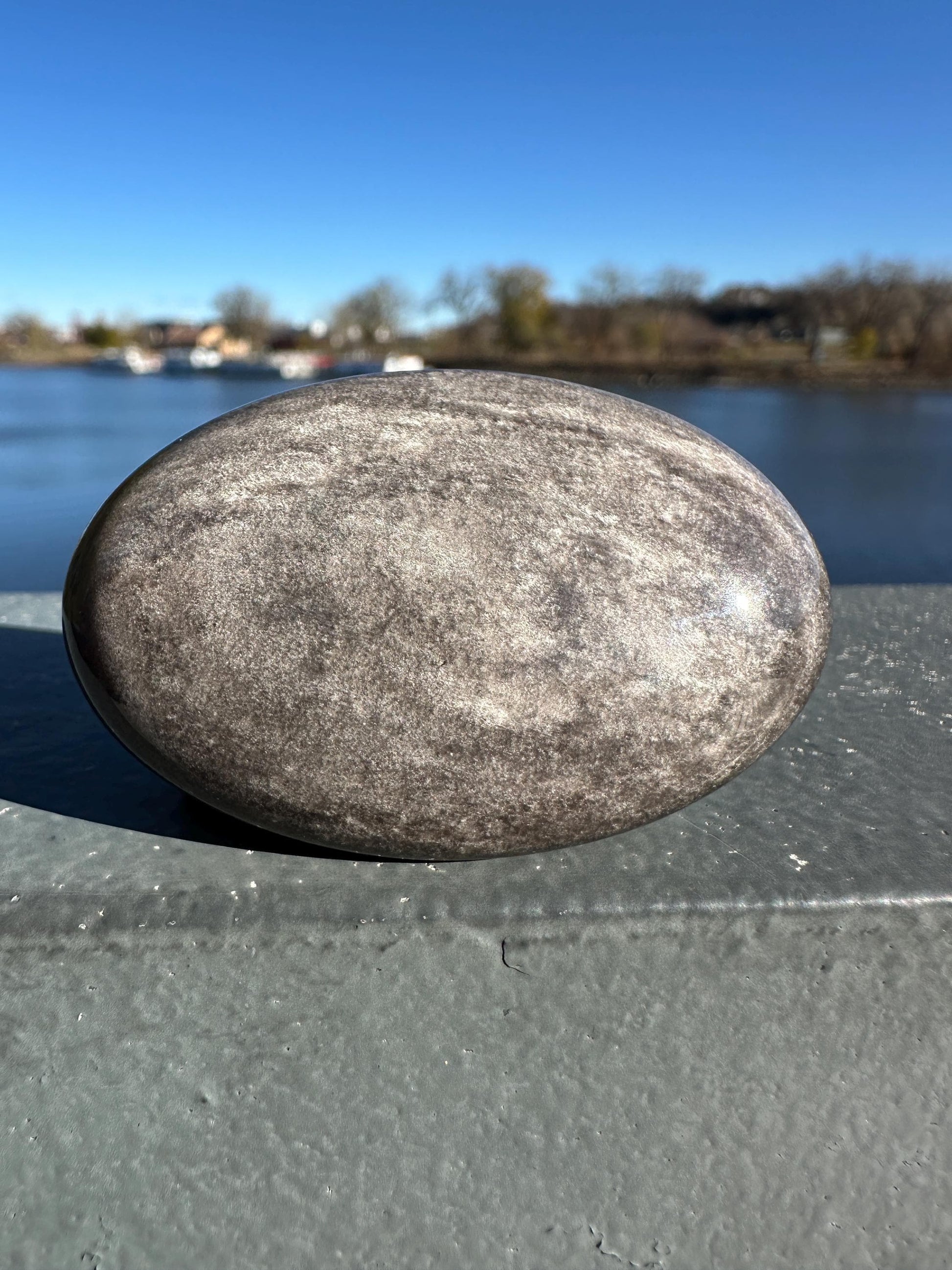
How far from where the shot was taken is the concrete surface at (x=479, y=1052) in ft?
6.44

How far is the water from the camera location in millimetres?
10219

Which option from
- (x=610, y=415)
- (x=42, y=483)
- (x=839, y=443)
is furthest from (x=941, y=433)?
(x=610, y=415)

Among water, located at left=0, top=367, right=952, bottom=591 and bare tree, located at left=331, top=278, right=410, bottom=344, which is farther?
bare tree, located at left=331, top=278, right=410, bottom=344

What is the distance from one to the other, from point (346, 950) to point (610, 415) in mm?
1523

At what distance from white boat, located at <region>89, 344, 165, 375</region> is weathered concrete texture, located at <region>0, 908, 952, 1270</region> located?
7298 centimetres

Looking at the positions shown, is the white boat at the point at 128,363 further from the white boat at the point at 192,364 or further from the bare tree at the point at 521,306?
the bare tree at the point at 521,306

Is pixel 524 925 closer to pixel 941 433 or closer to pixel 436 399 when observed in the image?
pixel 436 399

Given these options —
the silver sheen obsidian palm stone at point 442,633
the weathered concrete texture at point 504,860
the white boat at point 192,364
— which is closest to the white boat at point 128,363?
the white boat at point 192,364

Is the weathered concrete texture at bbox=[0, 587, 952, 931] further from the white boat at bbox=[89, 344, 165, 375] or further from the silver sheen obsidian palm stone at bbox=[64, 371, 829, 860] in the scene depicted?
the white boat at bbox=[89, 344, 165, 375]

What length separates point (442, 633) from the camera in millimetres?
2139

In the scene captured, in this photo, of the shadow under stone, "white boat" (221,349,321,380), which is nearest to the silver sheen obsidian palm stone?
the shadow under stone

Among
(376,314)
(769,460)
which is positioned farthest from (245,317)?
(769,460)

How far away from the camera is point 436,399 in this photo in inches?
103

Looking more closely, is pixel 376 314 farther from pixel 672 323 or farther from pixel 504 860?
pixel 504 860
